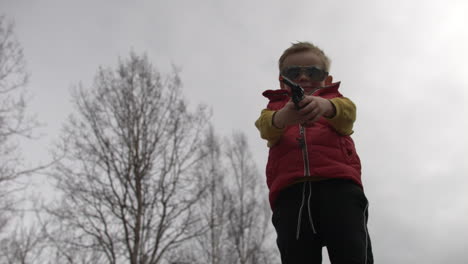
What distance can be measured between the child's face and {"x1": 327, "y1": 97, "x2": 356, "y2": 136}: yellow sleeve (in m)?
0.21

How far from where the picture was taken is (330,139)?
1.32 m

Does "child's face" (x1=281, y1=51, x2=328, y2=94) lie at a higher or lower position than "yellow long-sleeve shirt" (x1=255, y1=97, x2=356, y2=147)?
higher

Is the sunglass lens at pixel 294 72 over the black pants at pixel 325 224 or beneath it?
over

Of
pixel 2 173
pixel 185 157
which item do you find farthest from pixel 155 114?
pixel 2 173

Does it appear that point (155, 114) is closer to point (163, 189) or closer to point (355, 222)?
point (163, 189)

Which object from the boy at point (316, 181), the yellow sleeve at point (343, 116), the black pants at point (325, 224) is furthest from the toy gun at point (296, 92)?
the black pants at point (325, 224)

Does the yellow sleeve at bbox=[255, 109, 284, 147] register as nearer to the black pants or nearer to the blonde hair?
the black pants

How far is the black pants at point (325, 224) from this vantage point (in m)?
1.16

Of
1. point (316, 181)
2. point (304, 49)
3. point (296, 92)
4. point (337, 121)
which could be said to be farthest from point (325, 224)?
point (304, 49)

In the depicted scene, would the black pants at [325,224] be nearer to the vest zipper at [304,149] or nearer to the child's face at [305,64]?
the vest zipper at [304,149]

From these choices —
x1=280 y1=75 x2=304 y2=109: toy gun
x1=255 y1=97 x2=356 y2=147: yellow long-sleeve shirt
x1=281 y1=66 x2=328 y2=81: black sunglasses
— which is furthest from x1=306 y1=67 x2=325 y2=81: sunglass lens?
x1=280 y1=75 x2=304 y2=109: toy gun

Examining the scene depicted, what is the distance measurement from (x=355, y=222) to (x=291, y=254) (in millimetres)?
253

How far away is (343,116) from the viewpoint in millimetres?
1277

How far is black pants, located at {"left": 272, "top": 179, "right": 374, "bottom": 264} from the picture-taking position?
1156mm
